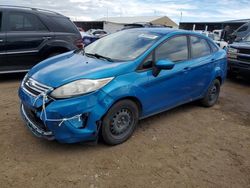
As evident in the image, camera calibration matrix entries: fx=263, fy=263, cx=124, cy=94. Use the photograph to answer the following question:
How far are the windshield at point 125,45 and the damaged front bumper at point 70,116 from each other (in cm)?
96


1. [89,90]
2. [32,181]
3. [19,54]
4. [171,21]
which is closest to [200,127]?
[89,90]

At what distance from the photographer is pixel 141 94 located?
150 inches

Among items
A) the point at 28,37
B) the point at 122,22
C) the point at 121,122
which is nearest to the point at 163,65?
the point at 121,122

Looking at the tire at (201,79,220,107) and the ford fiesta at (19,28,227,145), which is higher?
the ford fiesta at (19,28,227,145)

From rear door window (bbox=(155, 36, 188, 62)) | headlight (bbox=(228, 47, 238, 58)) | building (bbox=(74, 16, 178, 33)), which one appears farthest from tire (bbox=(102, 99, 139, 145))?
building (bbox=(74, 16, 178, 33))

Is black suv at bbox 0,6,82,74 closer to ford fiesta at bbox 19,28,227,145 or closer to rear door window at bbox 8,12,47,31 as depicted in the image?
rear door window at bbox 8,12,47,31

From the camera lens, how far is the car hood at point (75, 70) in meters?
3.36

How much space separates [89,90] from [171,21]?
175 feet

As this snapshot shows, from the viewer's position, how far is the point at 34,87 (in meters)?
3.43

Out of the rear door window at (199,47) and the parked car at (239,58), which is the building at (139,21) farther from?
the rear door window at (199,47)

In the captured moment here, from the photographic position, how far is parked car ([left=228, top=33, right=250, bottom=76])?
7.78 metres

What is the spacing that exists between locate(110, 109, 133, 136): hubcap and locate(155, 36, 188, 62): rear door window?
103 centimetres

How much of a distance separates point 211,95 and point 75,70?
329cm

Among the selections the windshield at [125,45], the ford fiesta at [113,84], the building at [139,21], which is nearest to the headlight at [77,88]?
the ford fiesta at [113,84]
